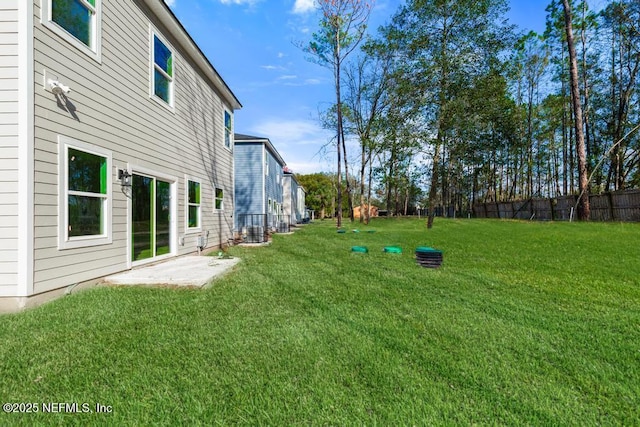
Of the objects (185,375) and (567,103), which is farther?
(567,103)

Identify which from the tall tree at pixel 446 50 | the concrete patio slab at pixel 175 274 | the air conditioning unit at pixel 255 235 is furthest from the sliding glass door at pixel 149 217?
the tall tree at pixel 446 50

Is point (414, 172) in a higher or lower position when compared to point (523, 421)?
higher

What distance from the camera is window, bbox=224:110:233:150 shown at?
1020 centimetres

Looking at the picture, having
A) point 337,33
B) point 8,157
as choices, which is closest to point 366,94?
point 337,33

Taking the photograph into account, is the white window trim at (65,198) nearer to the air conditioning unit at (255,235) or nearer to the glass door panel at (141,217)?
the glass door panel at (141,217)

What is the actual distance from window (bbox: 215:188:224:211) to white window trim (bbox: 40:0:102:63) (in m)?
5.36

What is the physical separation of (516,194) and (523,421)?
3580 centimetres

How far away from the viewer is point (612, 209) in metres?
12.9

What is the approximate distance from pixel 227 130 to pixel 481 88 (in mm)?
11780

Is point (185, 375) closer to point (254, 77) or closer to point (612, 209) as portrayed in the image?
point (254, 77)

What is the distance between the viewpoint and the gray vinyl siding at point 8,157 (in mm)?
3146

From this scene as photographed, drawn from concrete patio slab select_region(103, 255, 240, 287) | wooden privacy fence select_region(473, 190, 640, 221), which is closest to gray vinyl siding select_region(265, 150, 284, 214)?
concrete patio slab select_region(103, 255, 240, 287)

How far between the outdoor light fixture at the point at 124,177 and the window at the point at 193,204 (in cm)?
236

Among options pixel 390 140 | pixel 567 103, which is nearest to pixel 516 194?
pixel 567 103
